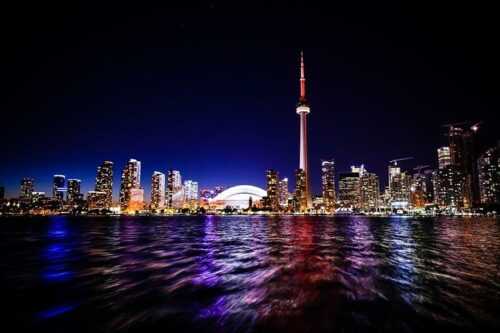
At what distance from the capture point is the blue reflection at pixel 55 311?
9297mm

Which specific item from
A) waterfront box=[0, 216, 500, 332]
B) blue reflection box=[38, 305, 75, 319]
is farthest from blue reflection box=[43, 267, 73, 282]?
blue reflection box=[38, 305, 75, 319]

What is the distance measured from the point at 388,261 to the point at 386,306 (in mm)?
10776

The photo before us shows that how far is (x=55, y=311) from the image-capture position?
32.2ft

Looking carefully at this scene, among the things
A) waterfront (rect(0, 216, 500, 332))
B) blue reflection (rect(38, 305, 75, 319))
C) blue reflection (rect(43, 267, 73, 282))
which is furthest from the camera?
blue reflection (rect(43, 267, 73, 282))

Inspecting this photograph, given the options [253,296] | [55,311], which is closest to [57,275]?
[55,311]

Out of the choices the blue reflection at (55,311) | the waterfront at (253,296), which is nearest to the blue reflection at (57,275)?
the waterfront at (253,296)

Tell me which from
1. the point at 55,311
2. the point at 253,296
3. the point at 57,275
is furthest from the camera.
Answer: the point at 57,275

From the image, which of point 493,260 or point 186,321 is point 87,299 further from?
point 493,260

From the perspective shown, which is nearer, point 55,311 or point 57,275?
point 55,311

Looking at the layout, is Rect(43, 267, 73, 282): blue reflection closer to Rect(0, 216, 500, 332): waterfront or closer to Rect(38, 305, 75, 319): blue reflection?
Rect(0, 216, 500, 332): waterfront

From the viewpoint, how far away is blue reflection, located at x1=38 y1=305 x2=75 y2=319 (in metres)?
9.30

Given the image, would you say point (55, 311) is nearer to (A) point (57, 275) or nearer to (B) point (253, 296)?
(B) point (253, 296)

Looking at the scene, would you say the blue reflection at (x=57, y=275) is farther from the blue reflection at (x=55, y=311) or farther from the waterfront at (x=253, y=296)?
the blue reflection at (x=55, y=311)

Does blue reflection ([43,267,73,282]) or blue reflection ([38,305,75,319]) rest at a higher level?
blue reflection ([38,305,75,319])
